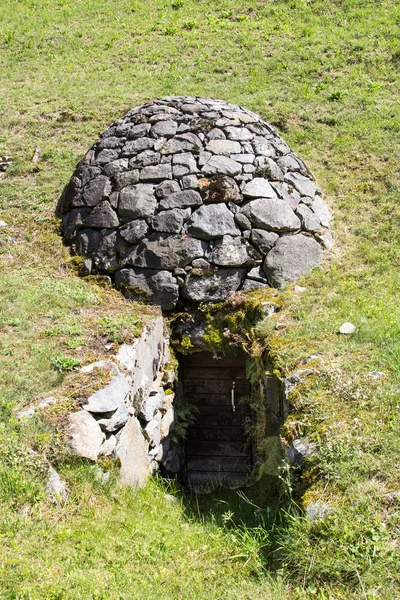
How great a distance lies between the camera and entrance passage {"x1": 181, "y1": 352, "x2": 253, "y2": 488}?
21.0 feet

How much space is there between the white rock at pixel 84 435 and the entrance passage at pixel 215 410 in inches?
109

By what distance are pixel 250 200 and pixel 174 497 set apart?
351cm

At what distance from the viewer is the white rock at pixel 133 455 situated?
405 centimetres

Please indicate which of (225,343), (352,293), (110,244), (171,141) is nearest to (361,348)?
(352,293)

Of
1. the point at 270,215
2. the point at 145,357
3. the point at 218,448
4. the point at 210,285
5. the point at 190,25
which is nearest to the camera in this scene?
the point at 145,357

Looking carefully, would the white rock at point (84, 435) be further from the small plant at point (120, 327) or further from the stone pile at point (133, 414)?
the small plant at point (120, 327)

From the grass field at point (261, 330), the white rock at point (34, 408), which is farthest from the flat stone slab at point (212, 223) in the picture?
the white rock at point (34, 408)

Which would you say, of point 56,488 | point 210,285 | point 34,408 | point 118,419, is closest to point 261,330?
point 210,285

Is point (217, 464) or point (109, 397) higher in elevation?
point (109, 397)

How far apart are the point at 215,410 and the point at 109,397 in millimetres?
2678

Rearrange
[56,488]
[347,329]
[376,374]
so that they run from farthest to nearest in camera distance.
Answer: [347,329] → [376,374] → [56,488]

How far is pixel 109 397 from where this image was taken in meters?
3.98

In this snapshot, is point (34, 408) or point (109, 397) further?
point (109, 397)

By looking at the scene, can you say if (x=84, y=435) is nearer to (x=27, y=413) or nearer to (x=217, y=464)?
(x=27, y=413)
